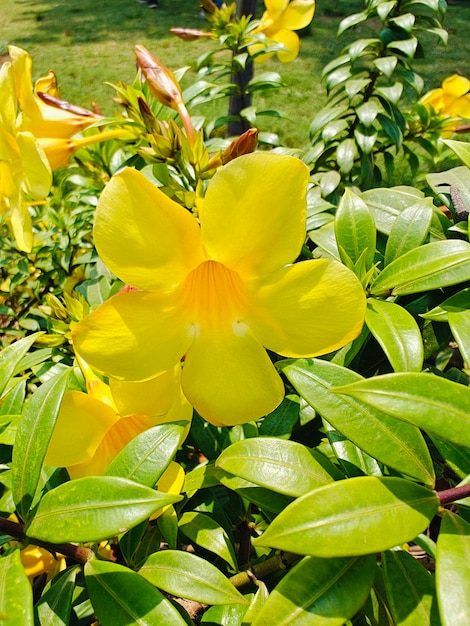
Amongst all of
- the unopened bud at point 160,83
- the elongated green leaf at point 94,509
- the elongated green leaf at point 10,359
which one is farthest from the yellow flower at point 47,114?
the elongated green leaf at point 94,509

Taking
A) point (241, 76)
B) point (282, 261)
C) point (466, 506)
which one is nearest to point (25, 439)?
point (282, 261)

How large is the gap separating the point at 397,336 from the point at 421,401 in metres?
0.22

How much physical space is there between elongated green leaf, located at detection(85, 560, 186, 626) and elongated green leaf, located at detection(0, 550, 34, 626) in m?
0.08

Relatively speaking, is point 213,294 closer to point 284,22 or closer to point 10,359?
point 10,359

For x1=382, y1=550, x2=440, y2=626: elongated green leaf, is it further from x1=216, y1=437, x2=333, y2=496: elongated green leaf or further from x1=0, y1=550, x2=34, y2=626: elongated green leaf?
x1=0, y1=550, x2=34, y2=626: elongated green leaf

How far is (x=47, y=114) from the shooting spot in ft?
4.10

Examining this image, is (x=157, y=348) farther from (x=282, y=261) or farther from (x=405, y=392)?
(x=405, y=392)

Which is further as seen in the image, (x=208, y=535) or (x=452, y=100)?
(x=452, y=100)

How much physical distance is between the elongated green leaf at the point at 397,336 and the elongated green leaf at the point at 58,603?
1.77ft

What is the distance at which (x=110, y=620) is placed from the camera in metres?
0.59

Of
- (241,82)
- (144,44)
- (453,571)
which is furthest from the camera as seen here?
(144,44)

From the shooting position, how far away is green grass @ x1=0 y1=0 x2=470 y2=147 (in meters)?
5.41

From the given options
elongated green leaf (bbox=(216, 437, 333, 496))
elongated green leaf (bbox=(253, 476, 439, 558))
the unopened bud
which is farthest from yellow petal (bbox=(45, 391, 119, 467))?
the unopened bud

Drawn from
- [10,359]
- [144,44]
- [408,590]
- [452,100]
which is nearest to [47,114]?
[10,359]
